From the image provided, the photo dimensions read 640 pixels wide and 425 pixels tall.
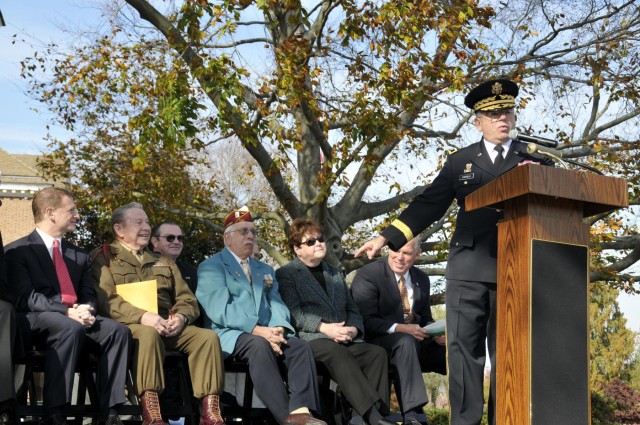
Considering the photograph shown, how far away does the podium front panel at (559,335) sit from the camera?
3506 mm

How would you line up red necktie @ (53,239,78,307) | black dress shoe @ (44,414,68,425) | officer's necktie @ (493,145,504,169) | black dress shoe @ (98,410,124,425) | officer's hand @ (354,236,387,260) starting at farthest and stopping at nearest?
red necktie @ (53,239,78,307) < black dress shoe @ (98,410,124,425) < black dress shoe @ (44,414,68,425) < officer's necktie @ (493,145,504,169) < officer's hand @ (354,236,387,260)

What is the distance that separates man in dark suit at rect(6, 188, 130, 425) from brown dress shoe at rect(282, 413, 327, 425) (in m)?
1.15

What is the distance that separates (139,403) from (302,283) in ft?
5.61

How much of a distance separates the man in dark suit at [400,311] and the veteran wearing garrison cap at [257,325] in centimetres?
84

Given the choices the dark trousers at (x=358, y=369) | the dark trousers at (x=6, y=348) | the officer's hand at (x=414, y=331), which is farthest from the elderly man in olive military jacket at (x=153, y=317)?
the officer's hand at (x=414, y=331)

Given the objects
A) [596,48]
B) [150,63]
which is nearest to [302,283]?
[150,63]

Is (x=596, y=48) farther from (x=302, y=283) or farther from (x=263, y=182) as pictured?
(x=263, y=182)

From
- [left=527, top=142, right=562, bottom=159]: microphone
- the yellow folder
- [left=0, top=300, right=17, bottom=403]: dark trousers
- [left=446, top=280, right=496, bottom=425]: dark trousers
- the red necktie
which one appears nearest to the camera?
[left=527, top=142, right=562, bottom=159]: microphone

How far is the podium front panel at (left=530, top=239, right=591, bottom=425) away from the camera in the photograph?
3.51 m

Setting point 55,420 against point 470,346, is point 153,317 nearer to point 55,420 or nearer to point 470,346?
point 55,420

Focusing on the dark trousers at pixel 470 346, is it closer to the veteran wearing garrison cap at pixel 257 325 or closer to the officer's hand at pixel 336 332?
the veteran wearing garrison cap at pixel 257 325

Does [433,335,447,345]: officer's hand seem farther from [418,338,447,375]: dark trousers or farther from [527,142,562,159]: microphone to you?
[527,142,562,159]: microphone

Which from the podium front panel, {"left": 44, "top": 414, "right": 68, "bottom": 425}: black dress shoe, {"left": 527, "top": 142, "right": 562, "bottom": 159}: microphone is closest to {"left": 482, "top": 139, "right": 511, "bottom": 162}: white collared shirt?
{"left": 527, "top": 142, "right": 562, "bottom": 159}: microphone

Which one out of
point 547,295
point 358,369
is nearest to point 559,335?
point 547,295
